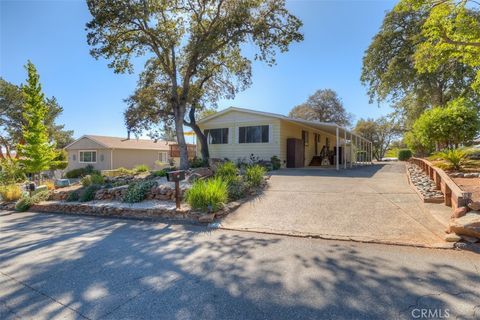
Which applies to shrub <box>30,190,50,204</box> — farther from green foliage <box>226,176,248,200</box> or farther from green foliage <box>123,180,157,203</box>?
green foliage <box>226,176,248,200</box>

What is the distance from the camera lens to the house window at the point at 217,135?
55.9ft

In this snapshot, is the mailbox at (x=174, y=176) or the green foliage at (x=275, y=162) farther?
the green foliage at (x=275, y=162)

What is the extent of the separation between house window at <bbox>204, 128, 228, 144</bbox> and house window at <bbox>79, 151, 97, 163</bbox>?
14.0 m

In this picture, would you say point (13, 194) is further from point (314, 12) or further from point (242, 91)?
point (314, 12)

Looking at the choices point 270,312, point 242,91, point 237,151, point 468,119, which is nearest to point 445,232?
point 270,312

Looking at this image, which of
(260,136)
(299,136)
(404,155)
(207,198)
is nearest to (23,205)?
(207,198)

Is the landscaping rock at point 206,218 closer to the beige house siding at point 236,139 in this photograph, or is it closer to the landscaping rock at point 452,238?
the landscaping rock at point 452,238

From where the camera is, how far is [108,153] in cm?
2452

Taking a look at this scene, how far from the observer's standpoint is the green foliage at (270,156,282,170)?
1427 centimetres

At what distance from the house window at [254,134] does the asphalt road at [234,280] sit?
11.0m

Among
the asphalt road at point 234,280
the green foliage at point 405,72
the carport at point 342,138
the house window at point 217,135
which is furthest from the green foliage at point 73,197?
the green foliage at point 405,72

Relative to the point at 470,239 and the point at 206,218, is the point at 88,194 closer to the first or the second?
the point at 206,218

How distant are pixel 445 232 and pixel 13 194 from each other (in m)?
14.3

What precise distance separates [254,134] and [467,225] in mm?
12459
